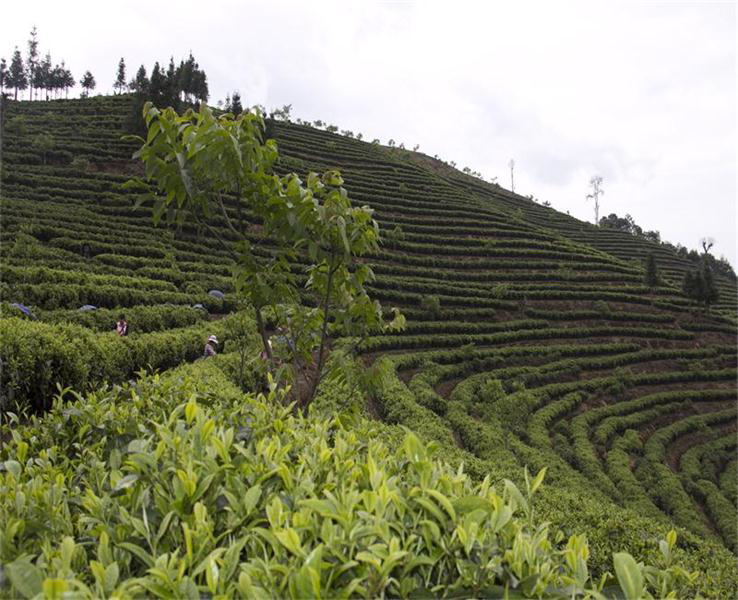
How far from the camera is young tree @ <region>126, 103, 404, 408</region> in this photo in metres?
2.91

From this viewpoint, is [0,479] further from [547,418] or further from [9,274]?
[547,418]

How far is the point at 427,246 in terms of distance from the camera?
107 ft

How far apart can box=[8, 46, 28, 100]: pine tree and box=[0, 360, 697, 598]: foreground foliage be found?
79.5 m

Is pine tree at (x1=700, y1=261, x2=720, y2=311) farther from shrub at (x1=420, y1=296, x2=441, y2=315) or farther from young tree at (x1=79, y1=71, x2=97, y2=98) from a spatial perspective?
young tree at (x1=79, y1=71, x2=97, y2=98)

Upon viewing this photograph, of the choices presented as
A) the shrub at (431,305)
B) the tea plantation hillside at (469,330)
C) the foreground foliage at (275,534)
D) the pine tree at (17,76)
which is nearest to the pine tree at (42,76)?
the pine tree at (17,76)

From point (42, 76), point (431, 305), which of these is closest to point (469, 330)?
point (431, 305)

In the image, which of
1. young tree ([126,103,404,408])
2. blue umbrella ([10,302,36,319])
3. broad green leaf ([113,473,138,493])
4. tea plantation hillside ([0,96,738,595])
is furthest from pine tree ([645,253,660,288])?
broad green leaf ([113,473,138,493])

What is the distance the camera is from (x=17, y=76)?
63.8 m

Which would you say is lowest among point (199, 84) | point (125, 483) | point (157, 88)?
point (125, 483)

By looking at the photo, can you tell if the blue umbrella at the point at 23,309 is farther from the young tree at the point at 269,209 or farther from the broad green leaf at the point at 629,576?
the broad green leaf at the point at 629,576

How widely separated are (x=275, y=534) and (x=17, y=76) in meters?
82.0

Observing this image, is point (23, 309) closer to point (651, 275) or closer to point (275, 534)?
point (275, 534)

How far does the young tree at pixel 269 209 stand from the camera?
2.91m

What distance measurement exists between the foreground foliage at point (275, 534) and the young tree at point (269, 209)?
1618 mm
